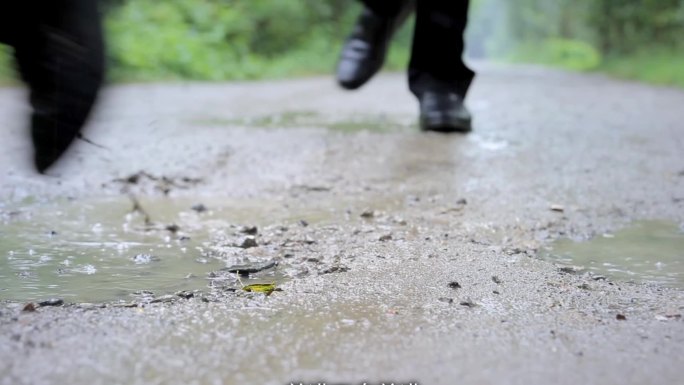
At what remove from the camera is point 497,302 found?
4.04ft

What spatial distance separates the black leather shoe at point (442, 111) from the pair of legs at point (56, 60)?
194 centimetres

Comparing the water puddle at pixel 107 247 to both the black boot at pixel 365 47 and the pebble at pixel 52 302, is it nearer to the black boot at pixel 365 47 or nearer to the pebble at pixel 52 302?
the pebble at pixel 52 302

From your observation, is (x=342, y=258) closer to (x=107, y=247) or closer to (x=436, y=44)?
(x=107, y=247)

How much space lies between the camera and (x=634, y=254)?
1563mm

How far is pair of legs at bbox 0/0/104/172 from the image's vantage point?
50.6 inches

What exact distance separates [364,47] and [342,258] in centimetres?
187

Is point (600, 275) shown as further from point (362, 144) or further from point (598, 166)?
point (362, 144)

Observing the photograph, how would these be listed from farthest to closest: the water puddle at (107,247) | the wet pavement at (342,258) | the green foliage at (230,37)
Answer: the green foliage at (230,37)
the water puddle at (107,247)
the wet pavement at (342,258)

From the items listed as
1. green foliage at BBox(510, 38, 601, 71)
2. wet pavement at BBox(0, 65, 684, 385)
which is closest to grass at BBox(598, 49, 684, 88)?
wet pavement at BBox(0, 65, 684, 385)

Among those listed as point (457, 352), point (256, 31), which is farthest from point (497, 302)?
point (256, 31)

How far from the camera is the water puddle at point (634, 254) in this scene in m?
1.42

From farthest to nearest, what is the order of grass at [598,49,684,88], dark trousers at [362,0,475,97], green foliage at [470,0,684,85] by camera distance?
green foliage at [470,0,684,85] < grass at [598,49,684,88] < dark trousers at [362,0,475,97]

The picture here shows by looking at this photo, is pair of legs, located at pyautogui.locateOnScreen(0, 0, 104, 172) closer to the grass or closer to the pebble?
the pebble

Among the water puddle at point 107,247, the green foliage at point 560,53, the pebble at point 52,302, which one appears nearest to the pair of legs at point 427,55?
the water puddle at point 107,247
